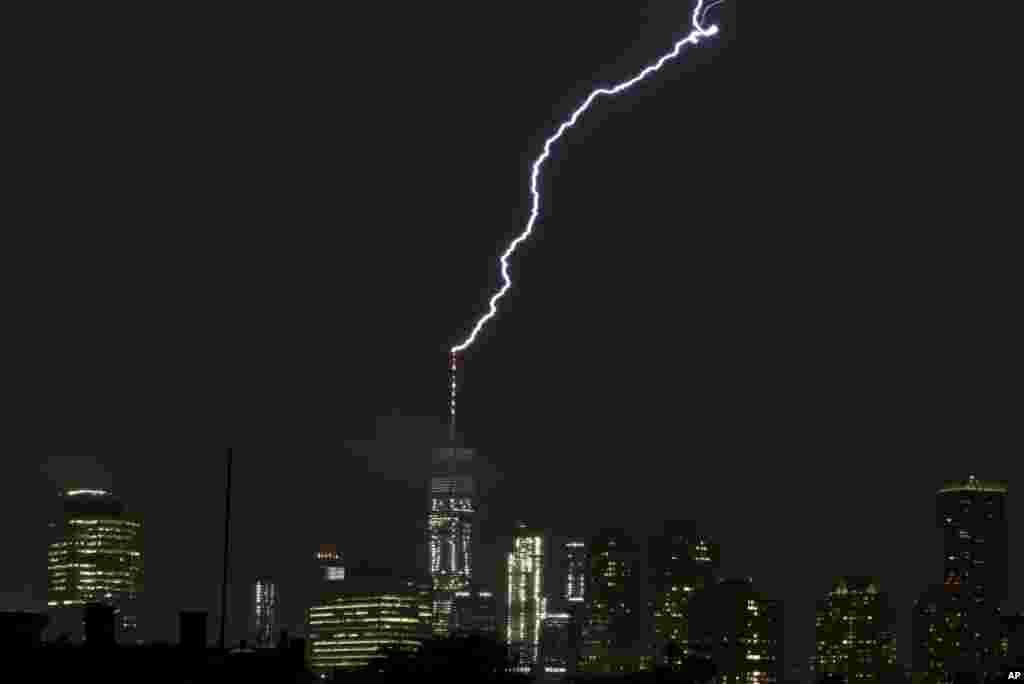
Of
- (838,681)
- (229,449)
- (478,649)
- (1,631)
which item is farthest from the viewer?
(838,681)

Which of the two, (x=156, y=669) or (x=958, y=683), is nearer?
(x=156, y=669)

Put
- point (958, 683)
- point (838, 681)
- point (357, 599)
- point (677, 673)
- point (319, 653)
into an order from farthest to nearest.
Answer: point (357, 599) < point (319, 653) < point (958, 683) < point (838, 681) < point (677, 673)

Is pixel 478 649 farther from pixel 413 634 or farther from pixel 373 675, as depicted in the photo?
pixel 413 634

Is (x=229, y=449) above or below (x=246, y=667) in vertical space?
above

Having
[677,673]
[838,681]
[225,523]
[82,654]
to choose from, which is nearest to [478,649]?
[677,673]

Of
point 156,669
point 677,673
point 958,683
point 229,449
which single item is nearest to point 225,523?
point 229,449

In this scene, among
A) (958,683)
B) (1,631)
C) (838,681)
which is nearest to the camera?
(1,631)

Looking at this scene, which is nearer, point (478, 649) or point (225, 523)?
point (225, 523)

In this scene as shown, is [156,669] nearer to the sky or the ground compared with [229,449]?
nearer to the ground

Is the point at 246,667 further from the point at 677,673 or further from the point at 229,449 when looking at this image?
the point at 677,673

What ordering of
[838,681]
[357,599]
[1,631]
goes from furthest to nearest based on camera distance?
1. [357,599]
2. [838,681]
3. [1,631]
